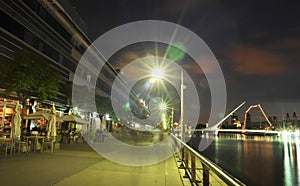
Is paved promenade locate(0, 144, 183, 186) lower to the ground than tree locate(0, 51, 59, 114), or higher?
lower

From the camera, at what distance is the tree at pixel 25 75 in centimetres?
1487

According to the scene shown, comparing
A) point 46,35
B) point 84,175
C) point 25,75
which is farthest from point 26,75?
point 46,35

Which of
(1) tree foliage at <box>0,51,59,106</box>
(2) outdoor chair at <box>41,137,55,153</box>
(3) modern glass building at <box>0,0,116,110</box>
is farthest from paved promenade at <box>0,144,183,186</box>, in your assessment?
(3) modern glass building at <box>0,0,116,110</box>

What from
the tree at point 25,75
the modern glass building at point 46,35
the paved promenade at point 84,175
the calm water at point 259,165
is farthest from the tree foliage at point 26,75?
the calm water at point 259,165

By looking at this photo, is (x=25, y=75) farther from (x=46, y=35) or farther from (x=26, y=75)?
(x=46, y=35)

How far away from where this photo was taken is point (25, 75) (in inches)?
588

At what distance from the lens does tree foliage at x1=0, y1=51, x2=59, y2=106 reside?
14867mm

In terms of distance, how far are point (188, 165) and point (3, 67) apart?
12.7m

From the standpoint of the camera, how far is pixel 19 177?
710cm

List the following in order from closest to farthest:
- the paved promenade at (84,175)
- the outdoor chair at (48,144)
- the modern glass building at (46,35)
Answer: the paved promenade at (84,175) < the outdoor chair at (48,144) < the modern glass building at (46,35)

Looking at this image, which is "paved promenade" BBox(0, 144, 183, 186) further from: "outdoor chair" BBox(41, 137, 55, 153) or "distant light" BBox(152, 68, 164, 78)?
"distant light" BBox(152, 68, 164, 78)

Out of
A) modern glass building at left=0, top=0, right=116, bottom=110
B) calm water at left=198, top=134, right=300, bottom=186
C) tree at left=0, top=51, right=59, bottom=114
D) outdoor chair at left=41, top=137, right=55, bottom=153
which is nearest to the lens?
outdoor chair at left=41, top=137, right=55, bottom=153

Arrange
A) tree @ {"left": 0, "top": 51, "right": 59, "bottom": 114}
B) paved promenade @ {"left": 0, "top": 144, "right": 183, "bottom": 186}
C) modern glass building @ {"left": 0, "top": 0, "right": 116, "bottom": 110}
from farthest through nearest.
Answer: modern glass building @ {"left": 0, "top": 0, "right": 116, "bottom": 110}, tree @ {"left": 0, "top": 51, "right": 59, "bottom": 114}, paved promenade @ {"left": 0, "top": 144, "right": 183, "bottom": 186}

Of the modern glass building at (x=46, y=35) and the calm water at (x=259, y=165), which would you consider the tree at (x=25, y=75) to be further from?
the calm water at (x=259, y=165)
